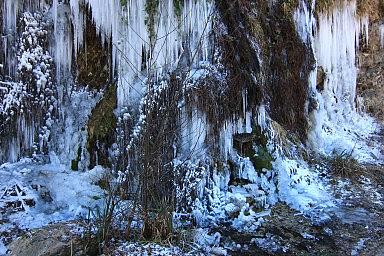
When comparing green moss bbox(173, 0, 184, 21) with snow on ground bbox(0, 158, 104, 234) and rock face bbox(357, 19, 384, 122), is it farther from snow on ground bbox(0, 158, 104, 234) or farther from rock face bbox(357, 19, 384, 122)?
rock face bbox(357, 19, 384, 122)

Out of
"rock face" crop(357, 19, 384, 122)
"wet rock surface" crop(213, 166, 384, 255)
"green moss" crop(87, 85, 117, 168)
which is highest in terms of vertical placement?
"rock face" crop(357, 19, 384, 122)

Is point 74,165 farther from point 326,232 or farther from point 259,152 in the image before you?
point 326,232

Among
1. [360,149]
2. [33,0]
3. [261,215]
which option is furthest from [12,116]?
[360,149]

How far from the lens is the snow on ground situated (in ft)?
17.8

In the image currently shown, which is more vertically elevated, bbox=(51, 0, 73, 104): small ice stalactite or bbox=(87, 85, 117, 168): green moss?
bbox=(51, 0, 73, 104): small ice stalactite

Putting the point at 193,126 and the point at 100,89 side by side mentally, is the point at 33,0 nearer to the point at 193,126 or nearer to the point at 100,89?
the point at 100,89

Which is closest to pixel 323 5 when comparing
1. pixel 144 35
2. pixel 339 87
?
pixel 339 87

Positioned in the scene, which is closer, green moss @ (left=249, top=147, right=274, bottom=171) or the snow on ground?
the snow on ground

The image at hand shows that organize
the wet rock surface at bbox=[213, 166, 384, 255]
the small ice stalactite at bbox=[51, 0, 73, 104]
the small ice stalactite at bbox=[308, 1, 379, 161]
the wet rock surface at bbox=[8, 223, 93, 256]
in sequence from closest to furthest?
the wet rock surface at bbox=[8, 223, 93, 256], the wet rock surface at bbox=[213, 166, 384, 255], the small ice stalactite at bbox=[51, 0, 73, 104], the small ice stalactite at bbox=[308, 1, 379, 161]

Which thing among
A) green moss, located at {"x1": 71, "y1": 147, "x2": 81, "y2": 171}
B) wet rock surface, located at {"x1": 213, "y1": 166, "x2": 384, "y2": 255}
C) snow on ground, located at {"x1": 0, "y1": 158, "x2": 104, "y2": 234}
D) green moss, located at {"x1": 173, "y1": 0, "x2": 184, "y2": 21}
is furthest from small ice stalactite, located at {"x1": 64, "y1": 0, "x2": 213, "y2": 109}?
wet rock surface, located at {"x1": 213, "y1": 166, "x2": 384, "y2": 255}

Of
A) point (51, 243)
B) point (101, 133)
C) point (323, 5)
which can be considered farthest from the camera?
point (323, 5)

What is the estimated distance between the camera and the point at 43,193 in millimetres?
5836

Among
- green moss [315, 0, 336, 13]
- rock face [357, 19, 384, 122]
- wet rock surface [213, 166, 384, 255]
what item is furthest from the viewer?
rock face [357, 19, 384, 122]

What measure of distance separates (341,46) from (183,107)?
447cm
